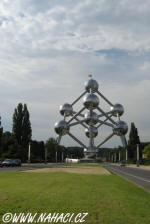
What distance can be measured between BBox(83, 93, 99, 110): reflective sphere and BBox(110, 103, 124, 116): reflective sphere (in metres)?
6.23

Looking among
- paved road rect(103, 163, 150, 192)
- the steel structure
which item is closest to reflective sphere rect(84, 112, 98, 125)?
the steel structure

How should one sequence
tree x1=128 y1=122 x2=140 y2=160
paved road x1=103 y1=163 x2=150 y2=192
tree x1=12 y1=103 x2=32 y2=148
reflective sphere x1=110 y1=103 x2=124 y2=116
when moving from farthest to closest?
1. tree x1=128 y1=122 x2=140 y2=160
2. reflective sphere x1=110 y1=103 x2=124 y2=116
3. tree x1=12 y1=103 x2=32 y2=148
4. paved road x1=103 y1=163 x2=150 y2=192

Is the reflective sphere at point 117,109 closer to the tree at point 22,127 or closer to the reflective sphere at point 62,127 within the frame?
the reflective sphere at point 62,127

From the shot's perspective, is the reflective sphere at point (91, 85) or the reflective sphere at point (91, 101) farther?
the reflective sphere at point (91, 85)

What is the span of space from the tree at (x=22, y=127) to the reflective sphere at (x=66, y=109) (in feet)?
49.5

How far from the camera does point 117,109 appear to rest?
85.1 meters

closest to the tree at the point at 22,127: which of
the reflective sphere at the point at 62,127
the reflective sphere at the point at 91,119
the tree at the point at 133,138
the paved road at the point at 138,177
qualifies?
the reflective sphere at the point at 62,127

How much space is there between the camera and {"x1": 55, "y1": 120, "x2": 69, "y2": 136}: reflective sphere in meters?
84.7

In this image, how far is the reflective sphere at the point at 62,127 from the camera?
3334 inches

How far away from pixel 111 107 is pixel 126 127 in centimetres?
692

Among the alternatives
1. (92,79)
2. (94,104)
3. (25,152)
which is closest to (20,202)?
(25,152)

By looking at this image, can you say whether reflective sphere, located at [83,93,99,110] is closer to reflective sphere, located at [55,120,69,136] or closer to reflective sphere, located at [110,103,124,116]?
reflective sphere, located at [110,103,124,116]

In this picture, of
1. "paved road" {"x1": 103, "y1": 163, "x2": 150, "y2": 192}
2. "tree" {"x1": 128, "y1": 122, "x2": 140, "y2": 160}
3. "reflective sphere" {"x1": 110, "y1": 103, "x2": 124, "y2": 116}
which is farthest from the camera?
"tree" {"x1": 128, "y1": 122, "x2": 140, "y2": 160}

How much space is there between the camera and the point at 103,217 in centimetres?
724
